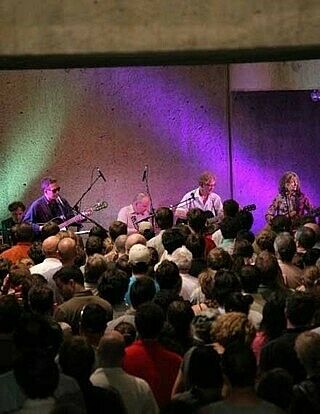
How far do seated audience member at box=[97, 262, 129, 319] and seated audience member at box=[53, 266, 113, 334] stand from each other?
0.08 metres

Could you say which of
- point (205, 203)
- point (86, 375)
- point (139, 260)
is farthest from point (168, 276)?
point (205, 203)

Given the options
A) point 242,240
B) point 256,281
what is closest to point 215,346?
point 256,281

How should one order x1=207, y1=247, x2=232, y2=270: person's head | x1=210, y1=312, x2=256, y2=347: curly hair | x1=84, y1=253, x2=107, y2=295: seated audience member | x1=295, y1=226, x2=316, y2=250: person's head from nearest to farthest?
x1=210, y1=312, x2=256, y2=347: curly hair → x1=84, y1=253, x2=107, y2=295: seated audience member → x1=207, y1=247, x2=232, y2=270: person's head → x1=295, y1=226, x2=316, y2=250: person's head

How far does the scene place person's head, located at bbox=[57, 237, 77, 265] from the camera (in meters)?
8.72

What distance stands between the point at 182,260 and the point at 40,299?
1.86 metres

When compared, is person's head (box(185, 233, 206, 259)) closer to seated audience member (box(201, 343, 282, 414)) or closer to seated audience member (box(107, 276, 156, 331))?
seated audience member (box(107, 276, 156, 331))

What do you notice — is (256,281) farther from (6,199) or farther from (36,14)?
(6,199)

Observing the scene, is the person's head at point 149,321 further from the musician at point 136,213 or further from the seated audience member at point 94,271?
the musician at point 136,213

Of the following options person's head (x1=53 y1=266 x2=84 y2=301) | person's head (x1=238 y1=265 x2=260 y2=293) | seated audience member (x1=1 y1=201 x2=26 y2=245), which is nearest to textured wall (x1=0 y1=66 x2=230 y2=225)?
seated audience member (x1=1 y1=201 x2=26 y2=245)

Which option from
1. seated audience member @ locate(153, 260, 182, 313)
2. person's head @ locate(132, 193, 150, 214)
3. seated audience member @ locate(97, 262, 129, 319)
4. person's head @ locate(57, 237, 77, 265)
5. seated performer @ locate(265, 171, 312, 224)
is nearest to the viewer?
seated audience member @ locate(97, 262, 129, 319)

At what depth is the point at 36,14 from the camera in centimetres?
650

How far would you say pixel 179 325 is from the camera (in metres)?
6.34

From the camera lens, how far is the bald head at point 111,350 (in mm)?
5496

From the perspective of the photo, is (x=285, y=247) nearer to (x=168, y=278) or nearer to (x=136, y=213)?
(x=168, y=278)
